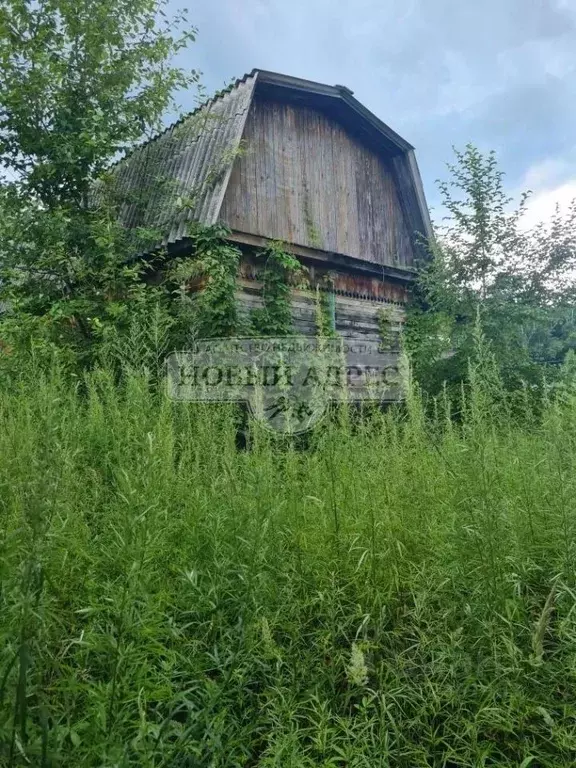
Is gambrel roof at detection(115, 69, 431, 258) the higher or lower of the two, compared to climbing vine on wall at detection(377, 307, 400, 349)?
higher

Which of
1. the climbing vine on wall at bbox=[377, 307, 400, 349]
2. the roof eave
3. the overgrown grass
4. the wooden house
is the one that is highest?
the roof eave

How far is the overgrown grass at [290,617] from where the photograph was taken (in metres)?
1.46

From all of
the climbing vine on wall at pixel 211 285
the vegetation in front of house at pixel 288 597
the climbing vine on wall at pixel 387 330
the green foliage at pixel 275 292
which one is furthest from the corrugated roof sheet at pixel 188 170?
the climbing vine on wall at pixel 387 330

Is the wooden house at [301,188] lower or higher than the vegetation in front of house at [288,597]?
higher

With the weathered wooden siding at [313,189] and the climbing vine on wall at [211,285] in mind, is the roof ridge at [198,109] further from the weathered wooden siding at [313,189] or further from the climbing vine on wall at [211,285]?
the climbing vine on wall at [211,285]

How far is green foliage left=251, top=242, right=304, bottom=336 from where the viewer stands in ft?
25.8

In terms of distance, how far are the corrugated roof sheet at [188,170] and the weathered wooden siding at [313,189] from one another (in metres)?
0.40

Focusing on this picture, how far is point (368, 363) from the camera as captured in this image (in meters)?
9.73

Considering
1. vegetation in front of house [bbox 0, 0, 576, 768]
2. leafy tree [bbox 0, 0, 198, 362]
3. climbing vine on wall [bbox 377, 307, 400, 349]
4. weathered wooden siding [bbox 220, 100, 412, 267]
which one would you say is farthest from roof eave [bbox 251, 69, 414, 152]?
vegetation in front of house [bbox 0, 0, 576, 768]

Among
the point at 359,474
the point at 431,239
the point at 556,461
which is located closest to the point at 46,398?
the point at 359,474

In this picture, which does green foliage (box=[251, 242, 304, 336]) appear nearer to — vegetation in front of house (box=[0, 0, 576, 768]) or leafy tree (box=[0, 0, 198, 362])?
leafy tree (box=[0, 0, 198, 362])

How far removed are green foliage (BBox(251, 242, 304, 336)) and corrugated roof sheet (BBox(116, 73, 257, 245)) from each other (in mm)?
1301

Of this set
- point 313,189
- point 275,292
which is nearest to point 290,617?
point 275,292

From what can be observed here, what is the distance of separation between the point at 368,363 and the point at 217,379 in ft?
13.5
